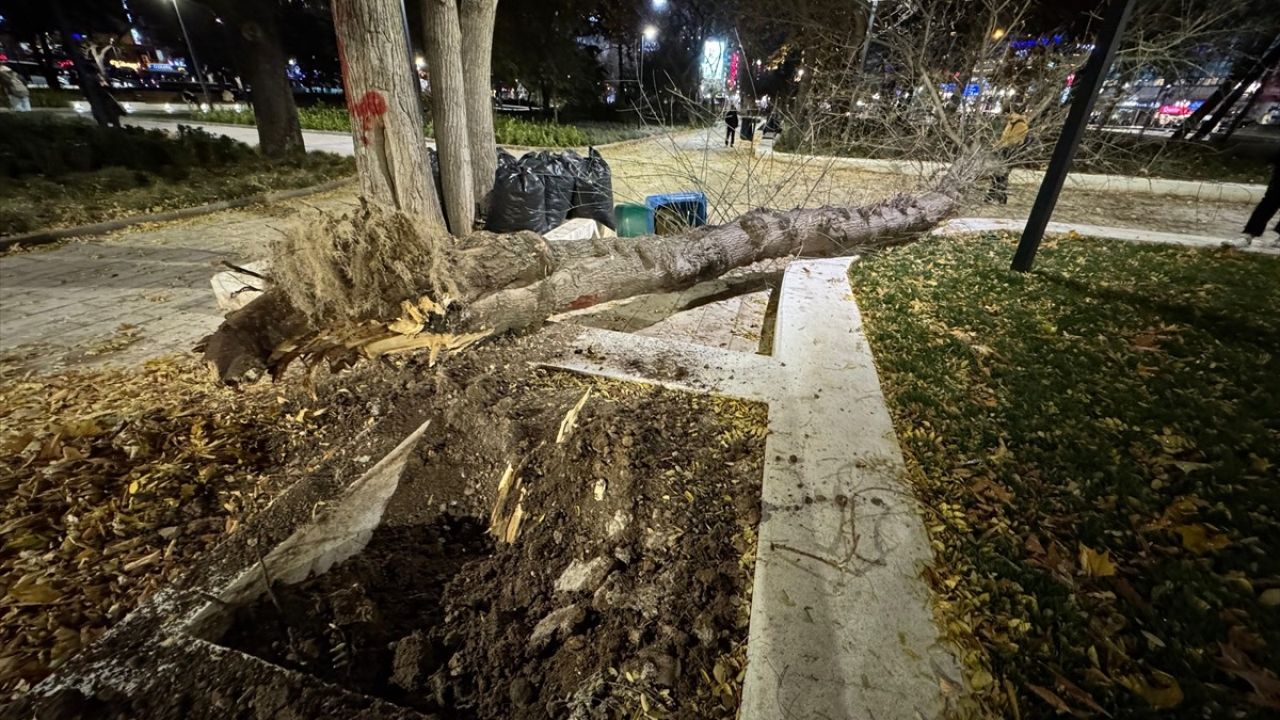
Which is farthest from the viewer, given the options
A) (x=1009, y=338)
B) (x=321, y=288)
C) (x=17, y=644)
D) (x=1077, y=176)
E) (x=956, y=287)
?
(x=1077, y=176)

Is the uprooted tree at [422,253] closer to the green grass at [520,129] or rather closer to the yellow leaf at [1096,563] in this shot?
the yellow leaf at [1096,563]

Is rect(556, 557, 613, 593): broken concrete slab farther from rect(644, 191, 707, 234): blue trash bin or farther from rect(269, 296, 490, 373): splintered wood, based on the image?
rect(644, 191, 707, 234): blue trash bin

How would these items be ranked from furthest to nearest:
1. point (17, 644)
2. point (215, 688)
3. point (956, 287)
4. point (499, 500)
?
point (956, 287) → point (499, 500) → point (17, 644) → point (215, 688)

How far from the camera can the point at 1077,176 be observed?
1052 centimetres

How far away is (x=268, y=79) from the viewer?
942 centimetres

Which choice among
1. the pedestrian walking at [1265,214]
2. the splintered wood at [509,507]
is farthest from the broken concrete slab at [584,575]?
the pedestrian walking at [1265,214]

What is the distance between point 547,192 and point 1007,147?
720 cm

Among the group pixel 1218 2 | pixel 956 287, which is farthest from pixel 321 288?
pixel 1218 2

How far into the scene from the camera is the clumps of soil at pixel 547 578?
4.91 ft

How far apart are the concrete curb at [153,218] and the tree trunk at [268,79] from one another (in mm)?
2341

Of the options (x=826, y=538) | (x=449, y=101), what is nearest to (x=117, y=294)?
(x=449, y=101)

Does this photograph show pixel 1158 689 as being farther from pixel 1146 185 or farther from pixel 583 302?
pixel 1146 185

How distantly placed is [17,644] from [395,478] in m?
1.16

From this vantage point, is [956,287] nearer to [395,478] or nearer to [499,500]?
[499,500]
